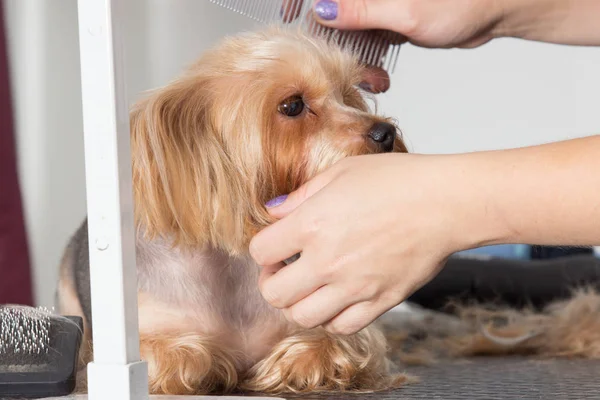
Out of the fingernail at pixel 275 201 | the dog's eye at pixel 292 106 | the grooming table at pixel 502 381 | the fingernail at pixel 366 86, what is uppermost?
the fingernail at pixel 366 86

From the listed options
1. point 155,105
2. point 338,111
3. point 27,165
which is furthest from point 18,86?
point 338,111

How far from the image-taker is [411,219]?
0.78 metres

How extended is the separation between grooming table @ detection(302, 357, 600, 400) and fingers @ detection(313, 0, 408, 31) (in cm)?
52

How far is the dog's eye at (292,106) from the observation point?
1.08 metres

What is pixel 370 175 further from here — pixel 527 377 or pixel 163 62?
pixel 163 62

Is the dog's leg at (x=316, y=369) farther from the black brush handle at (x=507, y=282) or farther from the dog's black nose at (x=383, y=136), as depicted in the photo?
the black brush handle at (x=507, y=282)

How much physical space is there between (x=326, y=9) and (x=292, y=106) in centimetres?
18

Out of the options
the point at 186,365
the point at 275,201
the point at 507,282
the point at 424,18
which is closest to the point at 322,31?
the point at 424,18

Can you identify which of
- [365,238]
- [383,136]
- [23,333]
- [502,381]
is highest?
[383,136]

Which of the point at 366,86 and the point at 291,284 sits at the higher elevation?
the point at 366,86

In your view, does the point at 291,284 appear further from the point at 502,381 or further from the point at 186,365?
the point at 502,381

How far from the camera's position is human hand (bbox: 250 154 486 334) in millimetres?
775

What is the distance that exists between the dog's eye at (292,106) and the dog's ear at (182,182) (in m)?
0.10

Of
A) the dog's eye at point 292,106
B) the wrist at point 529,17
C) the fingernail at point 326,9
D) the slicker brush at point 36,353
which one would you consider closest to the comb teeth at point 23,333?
the slicker brush at point 36,353
